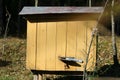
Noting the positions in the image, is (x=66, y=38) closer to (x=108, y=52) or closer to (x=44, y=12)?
(x=44, y=12)

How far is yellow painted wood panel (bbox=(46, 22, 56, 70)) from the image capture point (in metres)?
10.4

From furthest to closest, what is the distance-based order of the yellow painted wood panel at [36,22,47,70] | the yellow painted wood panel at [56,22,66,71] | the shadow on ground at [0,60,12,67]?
the shadow on ground at [0,60,12,67] → the yellow painted wood panel at [36,22,47,70] → the yellow painted wood panel at [56,22,66,71]

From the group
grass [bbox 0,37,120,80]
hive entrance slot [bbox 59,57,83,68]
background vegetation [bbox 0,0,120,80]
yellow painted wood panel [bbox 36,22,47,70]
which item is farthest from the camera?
background vegetation [bbox 0,0,120,80]

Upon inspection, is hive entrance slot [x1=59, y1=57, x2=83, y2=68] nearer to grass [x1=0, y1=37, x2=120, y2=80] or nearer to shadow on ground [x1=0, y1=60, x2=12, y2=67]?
grass [x1=0, y1=37, x2=120, y2=80]

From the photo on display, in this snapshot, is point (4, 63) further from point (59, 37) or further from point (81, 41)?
point (81, 41)

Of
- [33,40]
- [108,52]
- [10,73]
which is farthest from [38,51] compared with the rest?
[108,52]

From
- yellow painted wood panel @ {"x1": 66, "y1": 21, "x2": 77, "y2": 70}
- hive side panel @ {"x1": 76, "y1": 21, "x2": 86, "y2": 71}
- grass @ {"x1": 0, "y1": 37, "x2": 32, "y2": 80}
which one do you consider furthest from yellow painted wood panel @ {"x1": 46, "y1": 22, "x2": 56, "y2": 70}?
grass @ {"x1": 0, "y1": 37, "x2": 32, "y2": 80}

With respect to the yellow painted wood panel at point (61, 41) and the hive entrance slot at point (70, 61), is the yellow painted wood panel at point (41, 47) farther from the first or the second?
the hive entrance slot at point (70, 61)

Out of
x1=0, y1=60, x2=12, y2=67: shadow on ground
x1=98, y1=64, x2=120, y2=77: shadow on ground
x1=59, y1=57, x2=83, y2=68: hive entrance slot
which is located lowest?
x1=0, y1=60, x2=12, y2=67: shadow on ground

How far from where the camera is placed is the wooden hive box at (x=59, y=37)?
10.3 m

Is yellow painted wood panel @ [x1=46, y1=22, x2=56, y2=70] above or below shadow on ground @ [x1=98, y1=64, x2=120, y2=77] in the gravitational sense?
above

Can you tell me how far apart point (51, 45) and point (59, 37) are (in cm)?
28

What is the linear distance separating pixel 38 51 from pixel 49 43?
0.35 meters

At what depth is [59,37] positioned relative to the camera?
10.4 m
